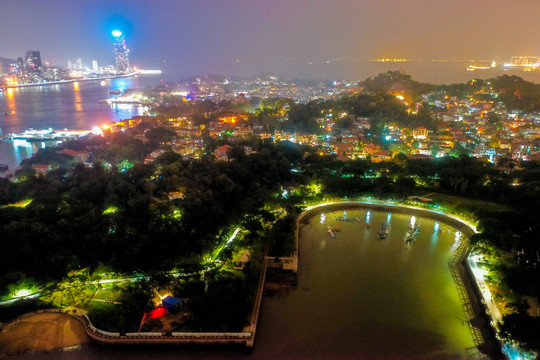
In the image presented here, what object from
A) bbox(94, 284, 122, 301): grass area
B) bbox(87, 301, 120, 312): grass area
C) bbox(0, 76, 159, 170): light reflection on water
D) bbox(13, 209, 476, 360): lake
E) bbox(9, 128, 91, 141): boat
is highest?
bbox(0, 76, 159, 170): light reflection on water

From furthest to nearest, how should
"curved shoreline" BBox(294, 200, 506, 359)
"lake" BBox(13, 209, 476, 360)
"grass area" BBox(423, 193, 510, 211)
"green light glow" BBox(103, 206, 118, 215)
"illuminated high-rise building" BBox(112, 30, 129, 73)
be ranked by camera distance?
"illuminated high-rise building" BBox(112, 30, 129, 73) < "grass area" BBox(423, 193, 510, 211) < "green light glow" BBox(103, 206, 118, 215) < "curved shoreline" BBox(294, 200, 506, 359) < "lake" BBox(13, 209, 476, 360)

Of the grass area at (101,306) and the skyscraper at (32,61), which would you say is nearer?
the grass area at (101,306)

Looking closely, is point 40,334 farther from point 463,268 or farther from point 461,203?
point 461,203

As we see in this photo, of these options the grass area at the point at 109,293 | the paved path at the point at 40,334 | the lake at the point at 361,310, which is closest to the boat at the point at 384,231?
the lake at the point at 361,310

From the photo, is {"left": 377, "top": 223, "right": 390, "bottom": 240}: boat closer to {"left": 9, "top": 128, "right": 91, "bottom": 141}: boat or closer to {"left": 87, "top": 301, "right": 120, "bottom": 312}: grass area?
{"left": 87, "top": 301, "right": 120, "bottom": 312}: grass area

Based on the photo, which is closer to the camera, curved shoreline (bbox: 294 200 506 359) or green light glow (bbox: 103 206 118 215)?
curved shoreline (bbox: 294 200 506 359)

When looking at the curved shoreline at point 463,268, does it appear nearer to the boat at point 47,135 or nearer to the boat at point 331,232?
the boat at point 331,232

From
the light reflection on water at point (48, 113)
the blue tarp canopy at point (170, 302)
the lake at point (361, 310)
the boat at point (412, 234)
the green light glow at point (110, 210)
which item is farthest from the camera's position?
the light reflection on water at point (48, 113)

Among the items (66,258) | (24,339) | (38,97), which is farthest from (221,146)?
(38,97)

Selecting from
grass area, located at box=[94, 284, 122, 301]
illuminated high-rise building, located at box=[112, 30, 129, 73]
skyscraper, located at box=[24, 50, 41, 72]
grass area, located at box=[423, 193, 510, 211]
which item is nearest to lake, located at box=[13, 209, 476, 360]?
grass area, located at box=[94, 284, 122, 301]
